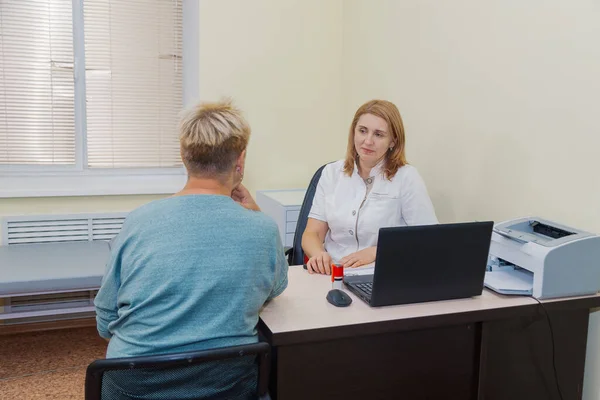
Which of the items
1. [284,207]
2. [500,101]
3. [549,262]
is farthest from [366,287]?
[284,207]

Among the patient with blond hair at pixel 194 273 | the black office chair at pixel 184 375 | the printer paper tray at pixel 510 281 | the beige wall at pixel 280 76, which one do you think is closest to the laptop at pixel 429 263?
the printer paper tray at pixel 510 281

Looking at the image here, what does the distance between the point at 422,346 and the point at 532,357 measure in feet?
1.46

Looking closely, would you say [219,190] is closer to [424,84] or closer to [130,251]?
[130,251]

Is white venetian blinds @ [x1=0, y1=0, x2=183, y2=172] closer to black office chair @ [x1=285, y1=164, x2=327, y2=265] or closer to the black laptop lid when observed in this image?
black office chair @ [x1=285, y1=164, x2=327, y2=265]

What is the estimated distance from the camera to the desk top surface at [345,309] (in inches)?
65.2

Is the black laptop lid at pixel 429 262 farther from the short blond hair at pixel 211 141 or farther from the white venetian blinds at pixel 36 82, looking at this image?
the white venetian blinds at pixel 36 82

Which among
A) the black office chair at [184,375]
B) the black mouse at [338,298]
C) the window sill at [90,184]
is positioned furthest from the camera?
the window sill at [90,184]

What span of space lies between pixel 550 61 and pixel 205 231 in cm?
153

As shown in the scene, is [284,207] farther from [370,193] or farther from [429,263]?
[429,263]

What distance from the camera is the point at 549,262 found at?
188 cm

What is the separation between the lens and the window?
355cm

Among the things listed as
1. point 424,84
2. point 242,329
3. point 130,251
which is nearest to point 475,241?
point 242,329

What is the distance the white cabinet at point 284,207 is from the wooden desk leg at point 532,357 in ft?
4.84

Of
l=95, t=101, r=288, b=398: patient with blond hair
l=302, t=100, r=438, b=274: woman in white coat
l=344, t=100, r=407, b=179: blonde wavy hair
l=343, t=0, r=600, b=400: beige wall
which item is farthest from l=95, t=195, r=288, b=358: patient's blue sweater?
l=343, t=0, r=600, b=400: beige wall
